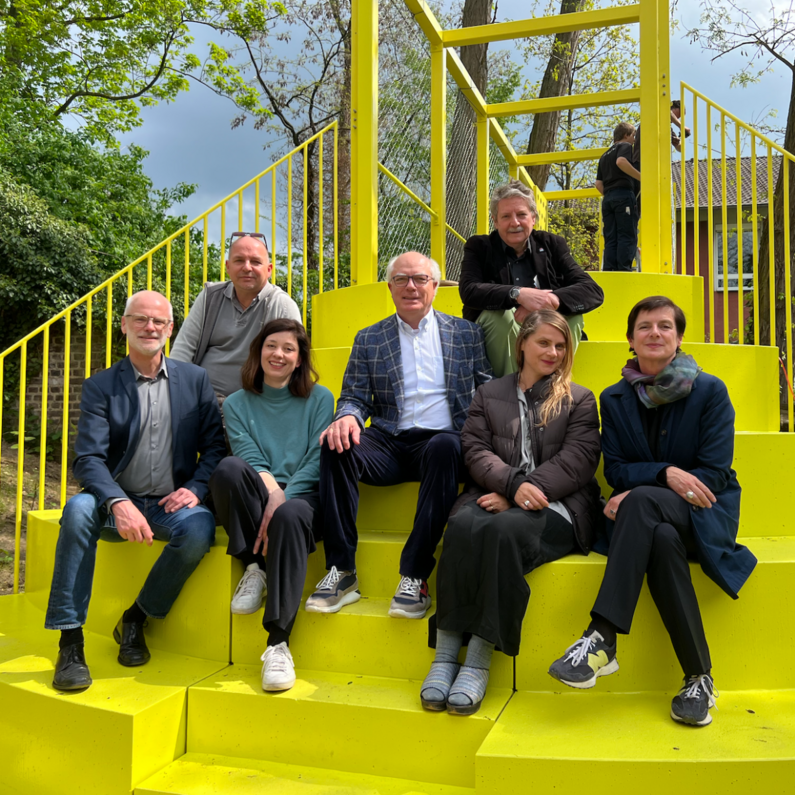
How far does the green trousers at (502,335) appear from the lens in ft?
11.0

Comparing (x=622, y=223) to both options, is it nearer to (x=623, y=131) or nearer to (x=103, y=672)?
(x=623, y=131)

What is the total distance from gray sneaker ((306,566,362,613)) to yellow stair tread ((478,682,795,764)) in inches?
27.1

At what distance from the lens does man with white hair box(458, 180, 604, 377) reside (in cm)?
333

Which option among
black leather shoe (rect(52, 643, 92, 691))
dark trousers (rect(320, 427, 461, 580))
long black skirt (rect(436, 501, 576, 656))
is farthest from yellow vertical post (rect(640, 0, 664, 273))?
black leather shoe (rect(52, 643, 92, 691))

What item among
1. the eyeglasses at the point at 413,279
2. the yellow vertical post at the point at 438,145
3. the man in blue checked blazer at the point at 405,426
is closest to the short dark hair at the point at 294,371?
the man in blue checked blazer at the point at 405,426

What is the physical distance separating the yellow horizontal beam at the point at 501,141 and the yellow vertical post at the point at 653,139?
310cm

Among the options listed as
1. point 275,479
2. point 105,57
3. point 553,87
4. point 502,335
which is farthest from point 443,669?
point 105,57

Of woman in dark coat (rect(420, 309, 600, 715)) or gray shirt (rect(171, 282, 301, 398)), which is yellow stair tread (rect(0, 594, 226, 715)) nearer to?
woman in dark coat (rect(420, 309, 600, 715))

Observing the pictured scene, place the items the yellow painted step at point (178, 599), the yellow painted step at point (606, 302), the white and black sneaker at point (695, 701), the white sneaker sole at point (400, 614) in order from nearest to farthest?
the white and black sneaker at point (695, 701), the white sneaker sole at point (400, 614), the yellow painted step at point (178, 599), the yellow painted step at point (606, 302)

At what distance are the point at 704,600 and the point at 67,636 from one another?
2237mm

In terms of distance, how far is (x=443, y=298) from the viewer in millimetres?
4277

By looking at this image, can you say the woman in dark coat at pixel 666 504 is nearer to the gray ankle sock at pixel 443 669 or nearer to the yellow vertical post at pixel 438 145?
the gray ankle sock at pixel 443 669

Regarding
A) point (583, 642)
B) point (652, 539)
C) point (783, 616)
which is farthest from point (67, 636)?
point (783, 616)

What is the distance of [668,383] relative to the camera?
2.53m
